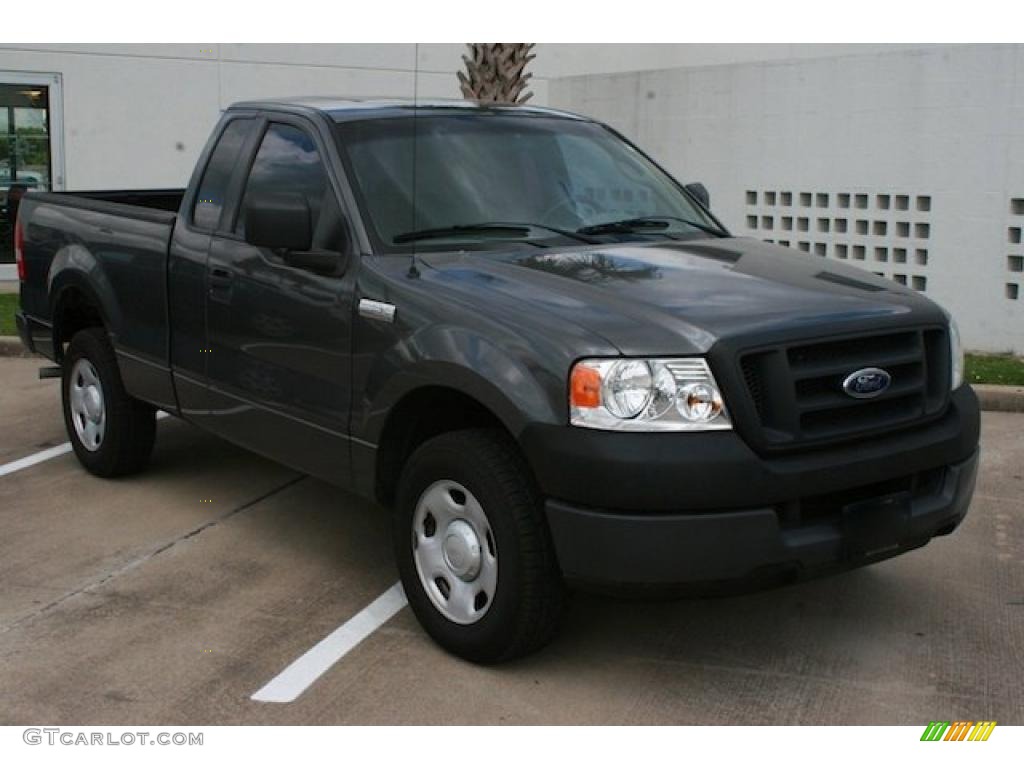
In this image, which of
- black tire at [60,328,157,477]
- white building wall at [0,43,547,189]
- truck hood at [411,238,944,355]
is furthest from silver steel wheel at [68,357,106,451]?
white building wall at [0,43,547,189]

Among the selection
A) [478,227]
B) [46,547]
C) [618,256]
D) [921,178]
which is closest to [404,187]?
[478,227]

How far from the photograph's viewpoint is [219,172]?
5.96 metres

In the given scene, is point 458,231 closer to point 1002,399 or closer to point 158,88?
point 1002,399

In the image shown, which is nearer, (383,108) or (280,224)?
(280,224)

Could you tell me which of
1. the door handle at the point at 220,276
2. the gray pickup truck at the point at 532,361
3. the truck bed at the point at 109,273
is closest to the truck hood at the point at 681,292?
the gray pickup truck at the point at 532,361

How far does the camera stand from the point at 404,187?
16.9 ft

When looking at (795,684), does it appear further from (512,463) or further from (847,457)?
(512,463)

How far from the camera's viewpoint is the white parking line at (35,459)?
23.6 feet

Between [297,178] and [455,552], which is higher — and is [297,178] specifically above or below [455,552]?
above

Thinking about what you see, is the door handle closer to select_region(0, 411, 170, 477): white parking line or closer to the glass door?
select_region(0, 411, 170, 477): white parking line

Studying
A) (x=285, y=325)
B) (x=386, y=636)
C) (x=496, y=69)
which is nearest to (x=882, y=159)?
(x=496, y=69)

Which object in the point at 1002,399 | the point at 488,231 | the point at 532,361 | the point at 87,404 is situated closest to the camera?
the point at 532,361

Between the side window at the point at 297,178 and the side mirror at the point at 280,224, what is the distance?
0.09 metres

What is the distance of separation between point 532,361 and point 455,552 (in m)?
0.77
